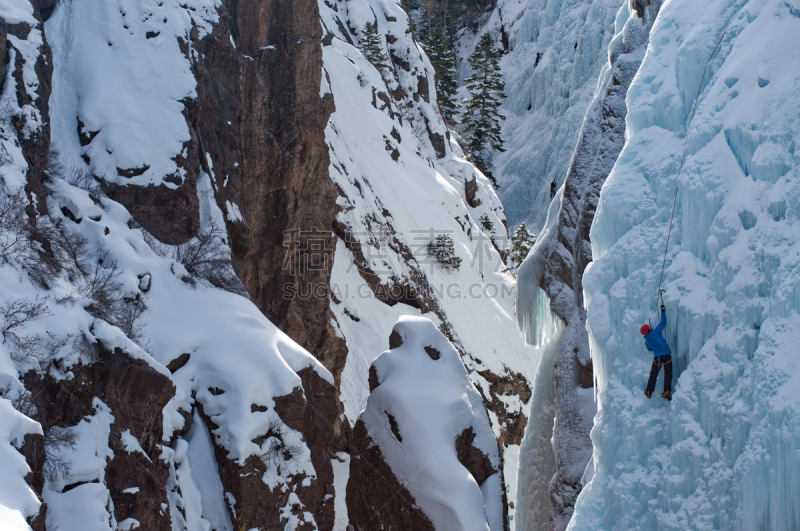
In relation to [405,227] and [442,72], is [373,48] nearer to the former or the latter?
[442,72]

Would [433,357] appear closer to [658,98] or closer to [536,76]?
[658,98]

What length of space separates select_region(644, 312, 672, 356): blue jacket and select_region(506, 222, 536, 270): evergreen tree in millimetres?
21772

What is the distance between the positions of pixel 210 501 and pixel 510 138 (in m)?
32.2

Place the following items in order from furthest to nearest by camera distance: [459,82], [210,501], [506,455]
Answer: [459,82]
[506,455]
[210,501]

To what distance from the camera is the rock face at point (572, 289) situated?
1077 cm

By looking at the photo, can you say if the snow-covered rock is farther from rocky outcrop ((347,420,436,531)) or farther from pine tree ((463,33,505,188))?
rocky outcrop ((347,420,436,531))

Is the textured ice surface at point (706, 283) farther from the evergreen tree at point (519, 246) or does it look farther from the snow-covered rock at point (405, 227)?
the evergreen tree at point (519, 246)

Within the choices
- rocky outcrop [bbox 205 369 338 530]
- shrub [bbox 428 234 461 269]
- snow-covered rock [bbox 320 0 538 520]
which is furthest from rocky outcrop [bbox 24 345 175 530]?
shrub [bbox 428 234 461 269]

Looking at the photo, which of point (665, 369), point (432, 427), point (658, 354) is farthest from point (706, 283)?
point (432, 427)

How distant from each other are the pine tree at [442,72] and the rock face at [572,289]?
2631 centimetres

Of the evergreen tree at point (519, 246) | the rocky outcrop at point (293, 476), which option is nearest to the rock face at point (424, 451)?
the rocky outcrop at point (293, 476)

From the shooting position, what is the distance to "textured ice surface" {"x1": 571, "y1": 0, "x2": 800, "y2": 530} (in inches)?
231

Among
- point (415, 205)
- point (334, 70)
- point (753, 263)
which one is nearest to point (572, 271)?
point (753, 263)

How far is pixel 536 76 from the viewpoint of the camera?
37.2 metres
